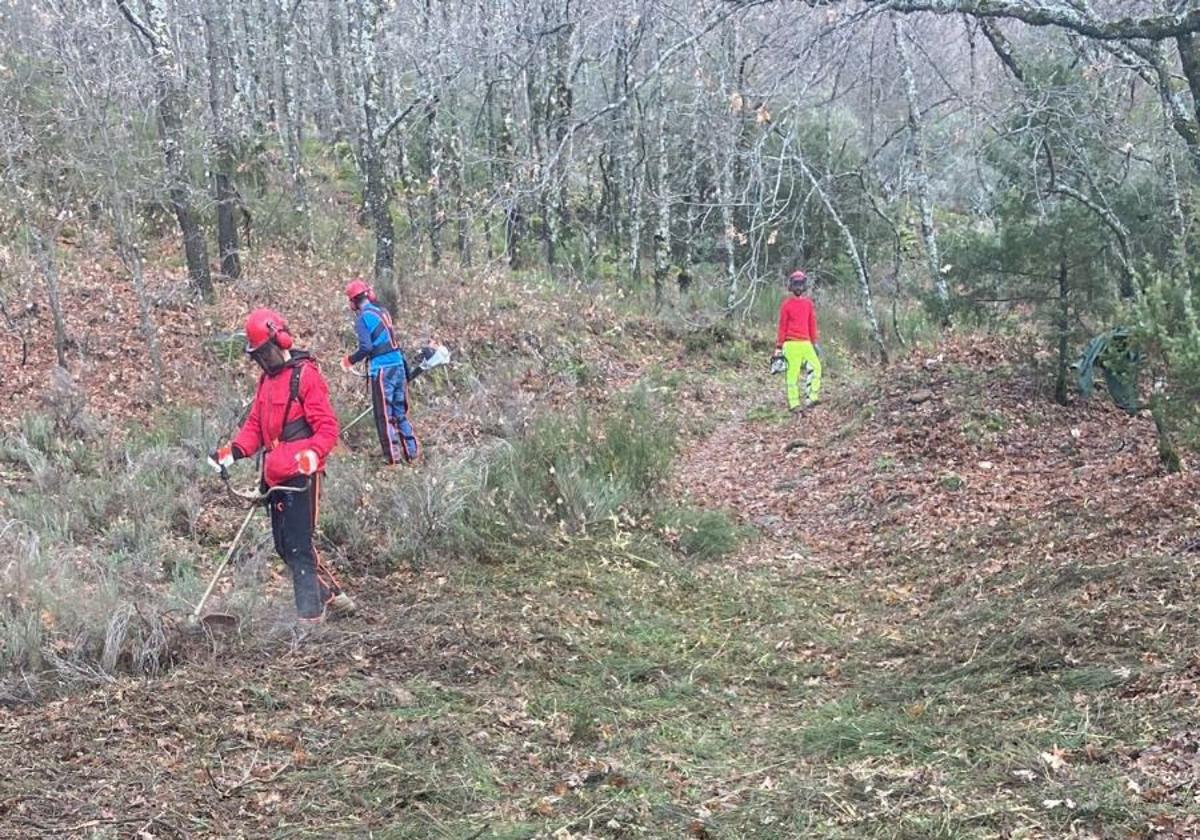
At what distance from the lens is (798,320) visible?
1168 cm

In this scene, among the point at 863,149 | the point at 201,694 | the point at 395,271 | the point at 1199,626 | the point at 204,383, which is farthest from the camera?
the point at 863,149

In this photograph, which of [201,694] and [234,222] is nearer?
[201,694]

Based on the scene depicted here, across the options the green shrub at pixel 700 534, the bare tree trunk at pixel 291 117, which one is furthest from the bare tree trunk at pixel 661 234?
the green shrub at pixel 700 534

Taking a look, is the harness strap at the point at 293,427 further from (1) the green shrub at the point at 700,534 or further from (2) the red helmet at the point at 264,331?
(1) the green shrub at the point at 700,534

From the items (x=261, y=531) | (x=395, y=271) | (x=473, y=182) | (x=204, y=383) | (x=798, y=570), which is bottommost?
(x=798, y=570)

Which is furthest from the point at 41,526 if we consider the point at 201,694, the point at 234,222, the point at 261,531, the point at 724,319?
the point at 724,319

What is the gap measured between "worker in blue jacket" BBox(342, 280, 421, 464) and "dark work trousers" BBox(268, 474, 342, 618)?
129 inches

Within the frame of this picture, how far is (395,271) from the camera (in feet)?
47.4

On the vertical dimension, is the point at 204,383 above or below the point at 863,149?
below

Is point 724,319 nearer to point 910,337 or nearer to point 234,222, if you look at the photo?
point 910,337

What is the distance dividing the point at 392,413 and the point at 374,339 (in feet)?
2.22

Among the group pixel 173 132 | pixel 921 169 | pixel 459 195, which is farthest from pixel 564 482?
pixel 459 195

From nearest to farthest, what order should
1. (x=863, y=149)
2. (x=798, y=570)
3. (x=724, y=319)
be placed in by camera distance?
(x=798, y=570) → (x=724, y=319) → (x=863, y=149)

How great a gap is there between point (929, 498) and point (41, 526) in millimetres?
6499
